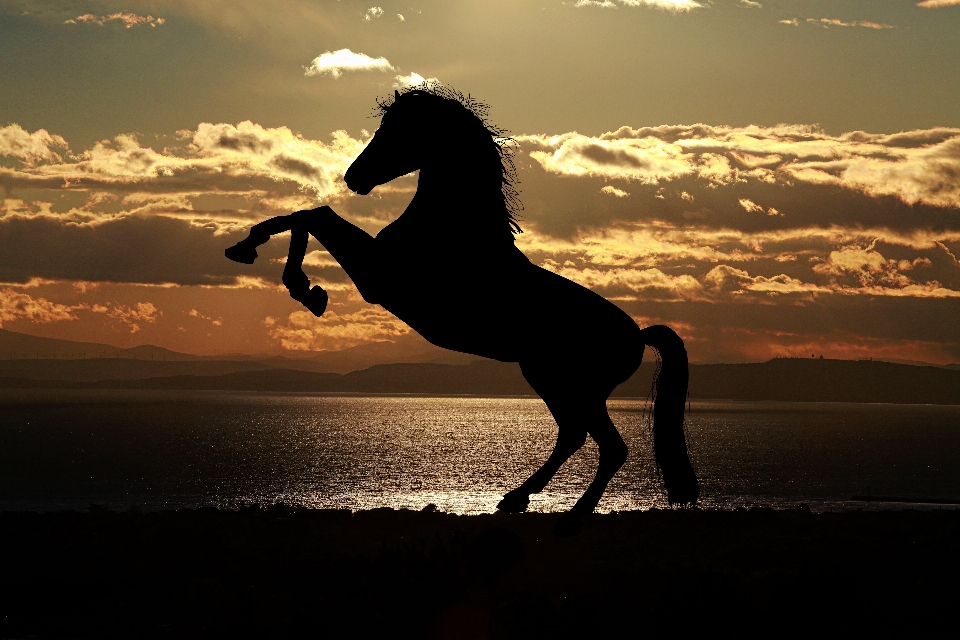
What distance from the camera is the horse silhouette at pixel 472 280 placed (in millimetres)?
7664

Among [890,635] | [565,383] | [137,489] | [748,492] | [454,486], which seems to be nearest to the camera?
[565,383]

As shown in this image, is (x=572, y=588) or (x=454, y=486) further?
(x=454, y=486)

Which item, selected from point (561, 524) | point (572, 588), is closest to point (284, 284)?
point (561, 524)

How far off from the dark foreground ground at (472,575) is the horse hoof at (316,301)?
463 cm

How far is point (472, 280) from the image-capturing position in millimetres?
7855

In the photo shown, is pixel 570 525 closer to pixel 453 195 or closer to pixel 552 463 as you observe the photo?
pixel 552 463

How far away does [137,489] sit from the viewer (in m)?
83.9

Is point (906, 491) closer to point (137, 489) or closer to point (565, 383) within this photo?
point (137, 489)

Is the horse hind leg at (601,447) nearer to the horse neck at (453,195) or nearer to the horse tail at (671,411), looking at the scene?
the horse tail at (671,411)

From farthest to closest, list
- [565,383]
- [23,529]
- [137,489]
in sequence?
[137,489]
[23,529]
[565,383]

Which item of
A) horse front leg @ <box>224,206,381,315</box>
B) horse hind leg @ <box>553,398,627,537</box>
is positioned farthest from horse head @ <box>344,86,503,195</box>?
horse hind leg @ <box>553,398,627,537</box>

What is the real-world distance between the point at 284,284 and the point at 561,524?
3223mm

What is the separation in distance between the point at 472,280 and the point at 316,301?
129cm

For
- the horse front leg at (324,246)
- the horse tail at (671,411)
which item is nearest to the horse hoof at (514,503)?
the horse tail at (671,411)
